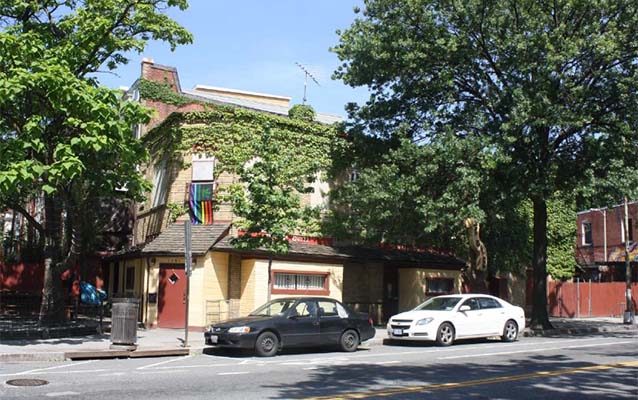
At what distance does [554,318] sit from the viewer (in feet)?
109

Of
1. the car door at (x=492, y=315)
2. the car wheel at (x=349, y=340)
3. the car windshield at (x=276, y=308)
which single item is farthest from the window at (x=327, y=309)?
the car door at (x=492, y=315)

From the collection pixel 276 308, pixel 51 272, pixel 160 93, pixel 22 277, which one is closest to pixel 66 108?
pixel 51 272

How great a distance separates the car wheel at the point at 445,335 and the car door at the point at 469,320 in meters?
0.19

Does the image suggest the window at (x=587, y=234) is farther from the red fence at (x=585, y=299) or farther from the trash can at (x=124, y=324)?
the trash can at (x=124, y=324)

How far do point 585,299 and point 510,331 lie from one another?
17.2 meters

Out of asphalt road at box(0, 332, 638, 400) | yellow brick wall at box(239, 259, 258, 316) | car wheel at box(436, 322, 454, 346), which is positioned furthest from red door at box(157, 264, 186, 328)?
car wheel at box(436, 322, 454, 346)

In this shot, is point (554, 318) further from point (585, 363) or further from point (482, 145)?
point (585, 363)

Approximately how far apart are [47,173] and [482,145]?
13.0 metres

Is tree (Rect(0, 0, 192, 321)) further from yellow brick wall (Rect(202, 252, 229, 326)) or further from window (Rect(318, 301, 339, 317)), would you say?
window (Rect(318, 301, 339, 317))

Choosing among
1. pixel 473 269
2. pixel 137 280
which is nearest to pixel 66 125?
pixel 137 280

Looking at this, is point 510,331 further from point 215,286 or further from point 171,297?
point 171,297

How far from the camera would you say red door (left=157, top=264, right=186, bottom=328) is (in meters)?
22.9

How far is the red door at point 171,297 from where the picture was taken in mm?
22938

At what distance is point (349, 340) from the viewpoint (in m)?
17.4
